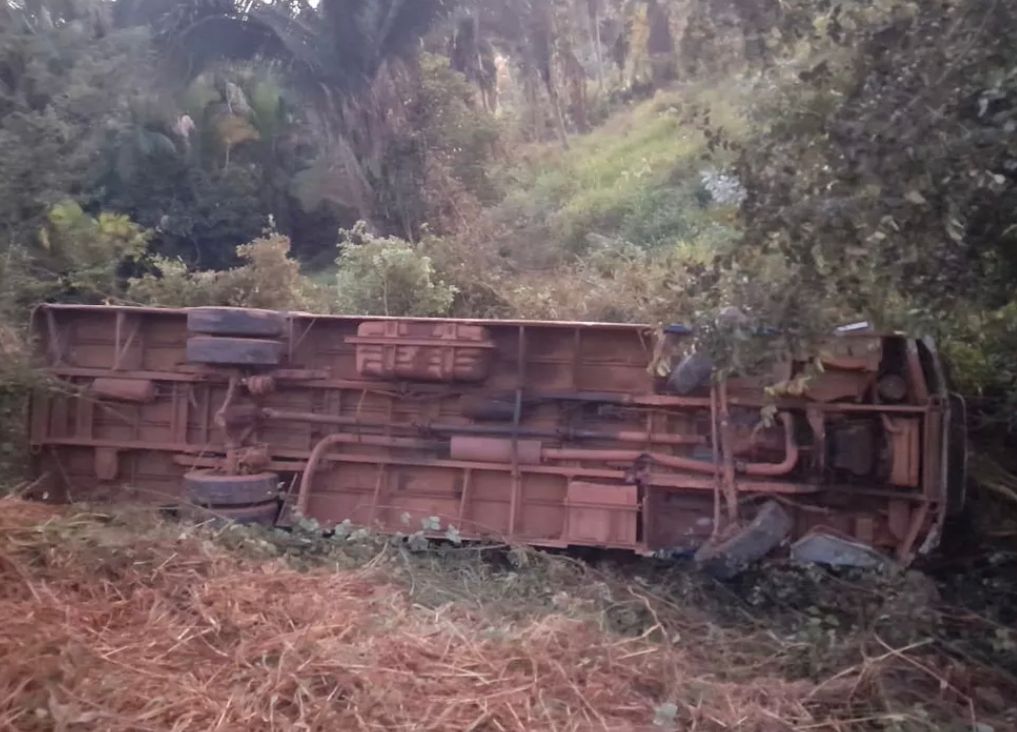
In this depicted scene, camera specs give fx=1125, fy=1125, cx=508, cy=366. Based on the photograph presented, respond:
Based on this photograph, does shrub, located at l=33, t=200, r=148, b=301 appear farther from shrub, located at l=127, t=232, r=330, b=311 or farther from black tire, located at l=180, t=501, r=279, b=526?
black tire, located at l=180, t=501, r=279, b=526

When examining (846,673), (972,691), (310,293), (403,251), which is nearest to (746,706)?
(846,673)

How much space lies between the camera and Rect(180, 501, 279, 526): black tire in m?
7.73

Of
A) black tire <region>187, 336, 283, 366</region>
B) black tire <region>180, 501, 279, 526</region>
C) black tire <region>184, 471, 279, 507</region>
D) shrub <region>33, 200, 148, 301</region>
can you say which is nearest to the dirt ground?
black tire <region>180, 501, 279, 526</region>

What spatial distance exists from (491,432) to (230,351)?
199 centimetres

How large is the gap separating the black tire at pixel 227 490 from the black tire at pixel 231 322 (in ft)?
3.50

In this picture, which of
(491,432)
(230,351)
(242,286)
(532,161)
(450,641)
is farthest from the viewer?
(532,161)

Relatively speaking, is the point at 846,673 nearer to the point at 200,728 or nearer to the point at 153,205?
the point at 200,728

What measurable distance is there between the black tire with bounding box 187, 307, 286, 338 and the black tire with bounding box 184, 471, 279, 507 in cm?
107

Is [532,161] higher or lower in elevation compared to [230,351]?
higher

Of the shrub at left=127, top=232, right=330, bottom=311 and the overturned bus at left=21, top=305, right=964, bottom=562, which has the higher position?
the shrub at left=127, top=232, right=330, bottom=311

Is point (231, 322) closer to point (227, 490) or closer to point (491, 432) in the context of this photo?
point (227, 490)

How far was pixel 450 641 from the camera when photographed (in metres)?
5.54

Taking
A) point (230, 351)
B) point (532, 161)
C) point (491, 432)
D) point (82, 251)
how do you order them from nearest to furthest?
point (491, 432), point (230, 351), point (82, 251), point (532, 161)

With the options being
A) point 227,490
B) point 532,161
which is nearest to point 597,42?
point 532,161
